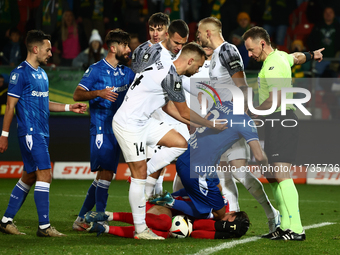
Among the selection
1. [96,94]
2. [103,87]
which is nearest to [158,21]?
[103,87]

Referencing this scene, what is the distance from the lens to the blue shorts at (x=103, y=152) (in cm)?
595

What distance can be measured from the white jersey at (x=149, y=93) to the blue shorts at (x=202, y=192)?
0.77 meters

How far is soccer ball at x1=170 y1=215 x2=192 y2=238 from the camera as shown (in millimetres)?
5320

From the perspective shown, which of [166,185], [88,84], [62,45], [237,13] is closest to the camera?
[88,84]

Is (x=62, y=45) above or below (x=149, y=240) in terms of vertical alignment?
above

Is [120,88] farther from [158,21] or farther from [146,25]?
[146,25]

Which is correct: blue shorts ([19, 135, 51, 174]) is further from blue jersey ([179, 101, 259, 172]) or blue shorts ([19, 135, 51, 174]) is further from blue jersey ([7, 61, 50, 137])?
blue jersey ([179, 101, 259, 172])

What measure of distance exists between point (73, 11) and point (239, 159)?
354 inches

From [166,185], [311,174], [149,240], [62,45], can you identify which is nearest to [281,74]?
[149,240]

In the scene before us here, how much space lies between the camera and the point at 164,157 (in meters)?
5.66

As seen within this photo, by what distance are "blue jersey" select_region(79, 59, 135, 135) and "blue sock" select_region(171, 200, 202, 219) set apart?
123cm

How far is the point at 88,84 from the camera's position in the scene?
19.8 feet

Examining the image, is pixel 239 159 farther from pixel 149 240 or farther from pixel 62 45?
pixel 62 45

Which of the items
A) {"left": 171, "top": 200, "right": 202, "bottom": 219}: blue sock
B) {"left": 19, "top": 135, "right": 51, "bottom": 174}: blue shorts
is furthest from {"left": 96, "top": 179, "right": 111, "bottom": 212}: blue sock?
{"left": 171, "top": 200, "right": 202, "bottom": 219}: blue sock
